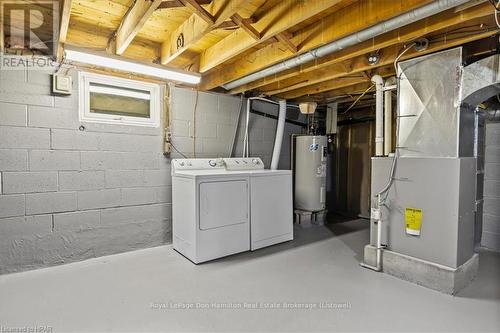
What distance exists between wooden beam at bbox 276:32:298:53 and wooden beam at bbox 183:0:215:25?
626 millimetres

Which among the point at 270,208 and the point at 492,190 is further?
the point at 270,208

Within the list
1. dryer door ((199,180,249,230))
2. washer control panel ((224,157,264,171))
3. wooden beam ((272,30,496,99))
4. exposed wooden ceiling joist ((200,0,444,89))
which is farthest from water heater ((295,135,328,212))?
exposed wooden ceiling joist ((200,0,444,89))

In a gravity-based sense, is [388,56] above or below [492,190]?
above

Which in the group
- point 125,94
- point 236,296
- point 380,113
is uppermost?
point 125,94

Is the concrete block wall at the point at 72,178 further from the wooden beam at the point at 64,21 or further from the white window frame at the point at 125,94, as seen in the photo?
the wooden beam at the point at 64,21

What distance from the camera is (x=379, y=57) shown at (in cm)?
272

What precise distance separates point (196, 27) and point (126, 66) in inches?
33.9

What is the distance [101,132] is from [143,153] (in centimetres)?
51

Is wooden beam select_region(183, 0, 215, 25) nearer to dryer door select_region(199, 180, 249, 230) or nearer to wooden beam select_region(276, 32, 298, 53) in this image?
wooden beam select_region(276, 32, 298, 53)

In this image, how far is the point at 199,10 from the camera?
190 cm

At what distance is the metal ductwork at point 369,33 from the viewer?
1721 mm

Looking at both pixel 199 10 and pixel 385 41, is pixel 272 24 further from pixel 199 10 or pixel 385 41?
pixel 385 41

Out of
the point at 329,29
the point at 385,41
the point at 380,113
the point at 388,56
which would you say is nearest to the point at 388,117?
the point at 380,113

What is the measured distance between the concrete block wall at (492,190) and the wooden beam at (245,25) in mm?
3210
